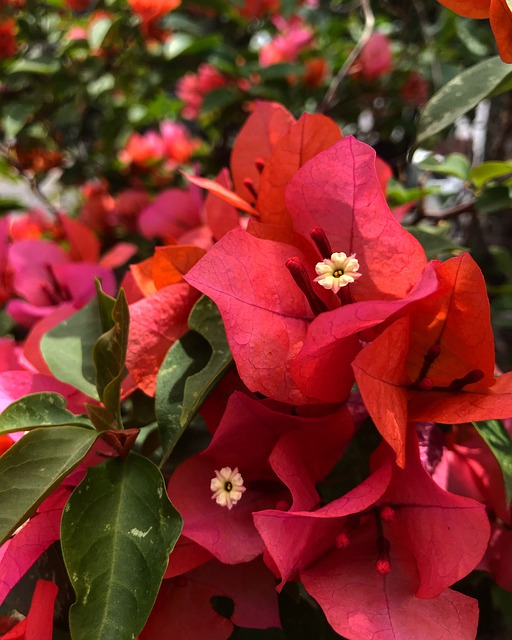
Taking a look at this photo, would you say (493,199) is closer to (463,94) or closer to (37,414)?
(463,94)

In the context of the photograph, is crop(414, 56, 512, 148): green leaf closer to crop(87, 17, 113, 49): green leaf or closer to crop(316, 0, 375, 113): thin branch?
crop(316, 0, 375, 113): thin branch

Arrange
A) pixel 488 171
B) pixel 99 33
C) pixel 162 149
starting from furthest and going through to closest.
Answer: pixel 162 149 < pixel 99 33 < pixel 488 171

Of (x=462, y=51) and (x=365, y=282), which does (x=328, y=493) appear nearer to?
(x=365, y=282)

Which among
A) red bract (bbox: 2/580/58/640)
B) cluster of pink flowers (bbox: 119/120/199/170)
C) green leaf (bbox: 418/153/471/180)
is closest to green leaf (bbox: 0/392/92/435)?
red bract (bbox: 2/580/58/640)

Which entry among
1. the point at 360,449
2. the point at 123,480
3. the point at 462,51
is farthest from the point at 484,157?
the point at 123,480

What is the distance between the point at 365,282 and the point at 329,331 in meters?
0.07

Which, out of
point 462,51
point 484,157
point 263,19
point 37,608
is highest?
point 37,608

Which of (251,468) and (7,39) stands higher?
(7,39)

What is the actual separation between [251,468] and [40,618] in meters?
0.16

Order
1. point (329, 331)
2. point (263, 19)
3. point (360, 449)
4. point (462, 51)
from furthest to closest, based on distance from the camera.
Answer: point (263, 19) → point (462, 51) → point (360, 449) → point (329, 331)

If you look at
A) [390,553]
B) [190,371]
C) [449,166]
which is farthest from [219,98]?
[390,553]

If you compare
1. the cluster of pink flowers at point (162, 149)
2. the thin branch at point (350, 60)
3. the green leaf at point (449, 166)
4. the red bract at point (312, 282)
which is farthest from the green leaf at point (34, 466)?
the cluster of pink flowers at point (162, 149)

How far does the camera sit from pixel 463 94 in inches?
20.3

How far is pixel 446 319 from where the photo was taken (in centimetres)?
42
